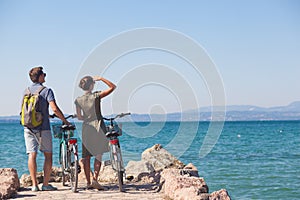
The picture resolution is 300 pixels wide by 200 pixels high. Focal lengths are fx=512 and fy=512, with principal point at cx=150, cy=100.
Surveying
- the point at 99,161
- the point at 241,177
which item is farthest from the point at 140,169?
the point at 241,177

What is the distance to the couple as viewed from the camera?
8.19 metres

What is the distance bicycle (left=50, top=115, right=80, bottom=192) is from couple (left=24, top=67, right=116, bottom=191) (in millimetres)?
167

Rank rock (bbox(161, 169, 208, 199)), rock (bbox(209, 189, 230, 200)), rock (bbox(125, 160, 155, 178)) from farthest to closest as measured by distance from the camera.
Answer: rock (bbox(125, 160, 155, 178)), rock (bbox(209, 189, 230, 200)), rock (bbox(161, 169, 208, 199))

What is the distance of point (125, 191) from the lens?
27.2ft

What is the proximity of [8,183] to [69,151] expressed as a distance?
3.56 ft

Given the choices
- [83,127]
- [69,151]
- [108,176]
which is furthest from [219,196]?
[108,176]

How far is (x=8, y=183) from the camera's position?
8055 millimetres

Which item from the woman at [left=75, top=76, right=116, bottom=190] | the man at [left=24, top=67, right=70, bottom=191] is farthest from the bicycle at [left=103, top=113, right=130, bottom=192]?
the man at [left=24, top=67, right=70, bottom=191]

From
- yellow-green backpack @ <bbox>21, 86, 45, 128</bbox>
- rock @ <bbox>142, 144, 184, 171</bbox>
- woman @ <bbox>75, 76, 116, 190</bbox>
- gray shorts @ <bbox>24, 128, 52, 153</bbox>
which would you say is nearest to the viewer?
yellow-green backpack @ <bbox>21, 86, 45, 128</bbox>

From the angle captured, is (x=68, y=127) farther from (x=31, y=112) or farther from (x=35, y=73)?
(x=35, y=73)

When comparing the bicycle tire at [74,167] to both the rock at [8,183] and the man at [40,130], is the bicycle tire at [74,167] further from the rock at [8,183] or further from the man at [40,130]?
the rock at [8,183]

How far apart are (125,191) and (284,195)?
297 inches

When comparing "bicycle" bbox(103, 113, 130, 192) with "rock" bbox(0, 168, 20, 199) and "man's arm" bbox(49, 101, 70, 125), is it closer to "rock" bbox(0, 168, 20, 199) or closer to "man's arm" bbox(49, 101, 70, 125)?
"man's arm" bbox(49, 101, 70, 125)

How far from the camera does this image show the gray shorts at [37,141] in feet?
26.8
